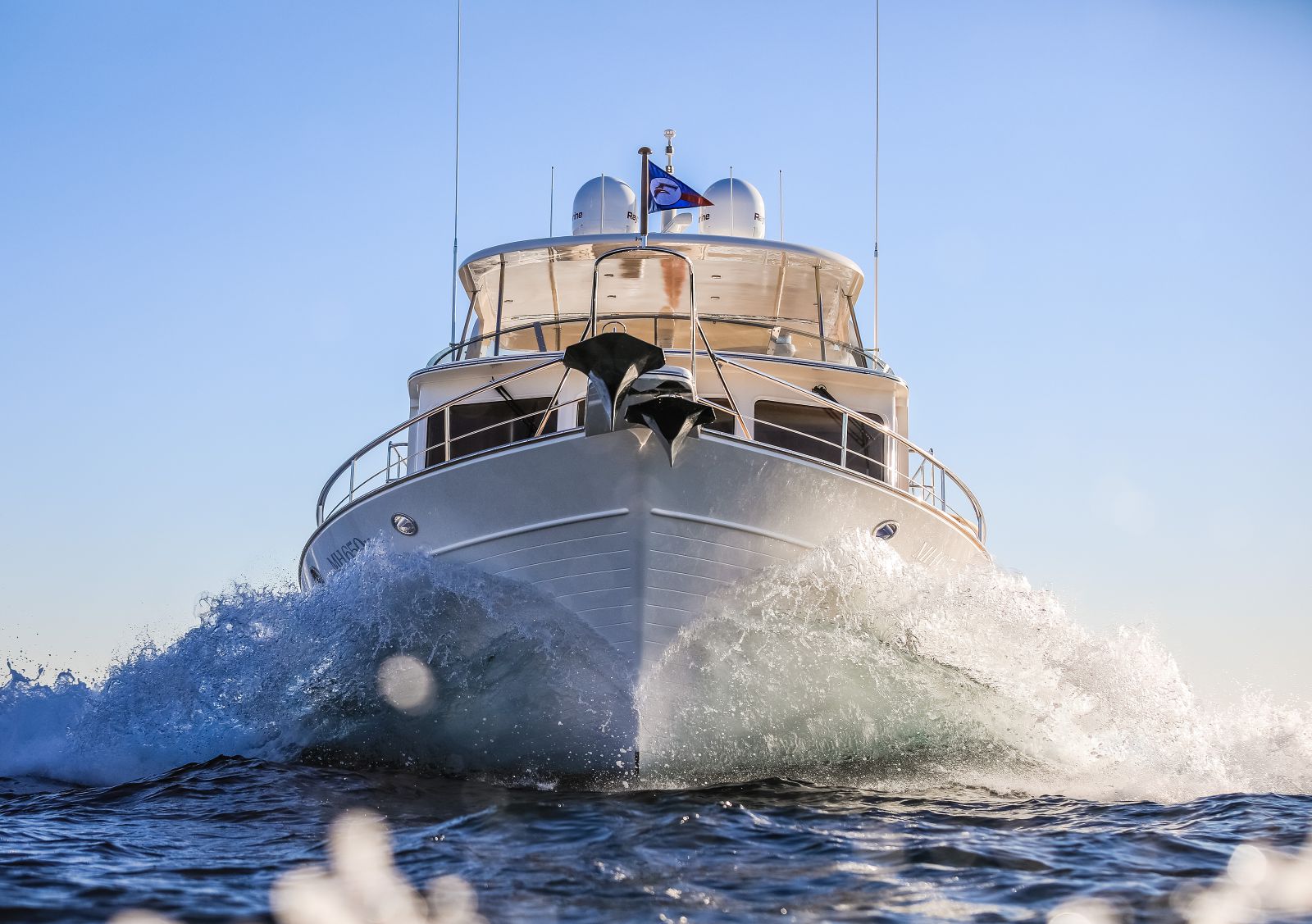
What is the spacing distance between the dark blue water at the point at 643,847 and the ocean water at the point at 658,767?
0.03 metres

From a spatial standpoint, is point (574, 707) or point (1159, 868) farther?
point (574, 707)

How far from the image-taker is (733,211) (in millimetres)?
13586

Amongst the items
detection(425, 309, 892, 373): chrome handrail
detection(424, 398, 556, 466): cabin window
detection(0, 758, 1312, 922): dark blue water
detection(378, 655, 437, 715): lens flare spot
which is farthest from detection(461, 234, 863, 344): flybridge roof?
detection(0, 758, 1312, 922): dark blue water

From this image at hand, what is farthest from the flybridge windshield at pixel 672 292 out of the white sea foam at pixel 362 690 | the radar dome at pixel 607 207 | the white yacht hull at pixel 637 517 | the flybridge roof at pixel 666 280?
the white sea foam at pixel 362 690

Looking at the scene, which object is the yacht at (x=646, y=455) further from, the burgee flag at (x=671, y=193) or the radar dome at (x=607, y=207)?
the radar dome at (x=607, y=207)

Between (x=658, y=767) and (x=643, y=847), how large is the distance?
6.73 ft

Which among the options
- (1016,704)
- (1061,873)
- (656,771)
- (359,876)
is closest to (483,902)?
(359,876)

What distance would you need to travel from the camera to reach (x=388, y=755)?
8.66m

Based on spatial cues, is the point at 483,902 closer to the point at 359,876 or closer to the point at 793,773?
the point at 359,876

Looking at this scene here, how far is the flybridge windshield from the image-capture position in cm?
1105

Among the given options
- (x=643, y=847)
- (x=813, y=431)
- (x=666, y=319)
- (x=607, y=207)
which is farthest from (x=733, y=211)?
(x=643, y=847)

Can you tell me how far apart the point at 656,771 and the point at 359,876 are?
2.90m

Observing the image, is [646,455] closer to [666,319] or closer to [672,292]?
[666,319]

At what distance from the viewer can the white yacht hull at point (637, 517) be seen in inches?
300
